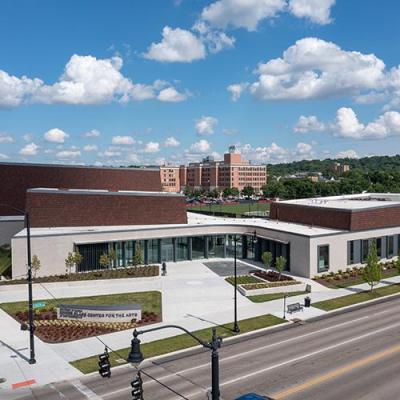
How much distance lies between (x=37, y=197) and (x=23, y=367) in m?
32.8

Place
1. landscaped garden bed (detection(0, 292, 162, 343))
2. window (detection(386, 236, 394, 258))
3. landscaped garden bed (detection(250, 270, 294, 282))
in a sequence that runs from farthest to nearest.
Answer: window (detection(386, 236, 394, 258)) < landscaped garden bed (detection(250, 270, 294, 282)) < landscaped garden bed (detection(0, 292, 162, 343))

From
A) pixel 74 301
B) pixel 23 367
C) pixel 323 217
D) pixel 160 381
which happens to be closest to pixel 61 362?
pixel 23 367

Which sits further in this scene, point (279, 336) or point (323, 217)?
point (323, 217)

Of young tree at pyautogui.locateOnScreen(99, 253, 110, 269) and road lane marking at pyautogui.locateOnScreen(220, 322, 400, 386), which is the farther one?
young tree at pyautogui.locateOnScreen(99, 253, 110, 269)

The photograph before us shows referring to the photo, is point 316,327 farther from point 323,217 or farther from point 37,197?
point 37,197

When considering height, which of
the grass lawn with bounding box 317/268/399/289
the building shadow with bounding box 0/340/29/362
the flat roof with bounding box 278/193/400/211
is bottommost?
the building shadow with bounding box 0/340/29/362

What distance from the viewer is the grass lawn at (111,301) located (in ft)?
130

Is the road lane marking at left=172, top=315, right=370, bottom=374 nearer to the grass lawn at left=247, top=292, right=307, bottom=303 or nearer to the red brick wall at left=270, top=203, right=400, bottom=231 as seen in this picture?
the grass lawn at left=247, top=292, right=307, bottom=303

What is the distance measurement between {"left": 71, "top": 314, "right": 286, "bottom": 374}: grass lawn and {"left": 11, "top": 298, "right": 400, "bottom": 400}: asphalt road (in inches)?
45.9

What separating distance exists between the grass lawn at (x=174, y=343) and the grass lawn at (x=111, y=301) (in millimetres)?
6901

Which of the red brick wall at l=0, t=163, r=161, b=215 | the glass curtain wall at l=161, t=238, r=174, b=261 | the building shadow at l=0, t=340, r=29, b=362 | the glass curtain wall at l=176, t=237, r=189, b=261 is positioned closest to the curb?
the building shadow at l=0, t=340, r=29, b=362

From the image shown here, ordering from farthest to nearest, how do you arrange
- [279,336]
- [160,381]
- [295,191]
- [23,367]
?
1. [295,191]
2. [279,336]
3. [23,367]
4. [160,381]

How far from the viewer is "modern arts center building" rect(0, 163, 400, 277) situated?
51000 mm

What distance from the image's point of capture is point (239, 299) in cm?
4234
